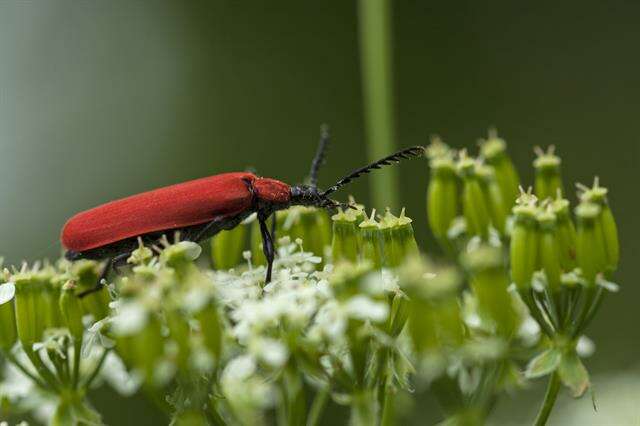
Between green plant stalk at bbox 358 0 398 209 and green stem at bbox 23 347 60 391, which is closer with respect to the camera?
green stem at bbox 23 347 60 391

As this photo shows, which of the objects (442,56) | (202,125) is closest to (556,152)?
(442,56)

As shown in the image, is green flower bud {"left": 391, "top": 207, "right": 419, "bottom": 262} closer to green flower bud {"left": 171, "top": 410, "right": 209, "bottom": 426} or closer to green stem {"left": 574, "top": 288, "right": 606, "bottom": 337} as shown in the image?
green stem {"left": 574, "top": 288, "right": 606, "bottom": 337}

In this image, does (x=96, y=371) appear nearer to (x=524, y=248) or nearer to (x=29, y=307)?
(x=29, y=307)

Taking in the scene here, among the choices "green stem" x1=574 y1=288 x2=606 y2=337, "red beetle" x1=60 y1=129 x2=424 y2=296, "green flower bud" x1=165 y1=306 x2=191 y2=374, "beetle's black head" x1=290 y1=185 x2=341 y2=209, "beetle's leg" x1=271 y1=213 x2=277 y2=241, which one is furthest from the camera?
"beetle's black head" x1=290 y1=185 x2=341 y2=209

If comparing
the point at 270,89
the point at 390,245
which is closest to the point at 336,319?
the point at 390,245

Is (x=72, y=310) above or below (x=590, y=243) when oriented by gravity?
below

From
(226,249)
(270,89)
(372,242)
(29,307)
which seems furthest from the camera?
(270,89)

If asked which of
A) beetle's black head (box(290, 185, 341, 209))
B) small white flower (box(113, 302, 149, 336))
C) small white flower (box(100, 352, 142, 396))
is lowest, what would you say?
small white flower (box(100, 352, 142, 396))

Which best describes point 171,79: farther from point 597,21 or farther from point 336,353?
point 336,353

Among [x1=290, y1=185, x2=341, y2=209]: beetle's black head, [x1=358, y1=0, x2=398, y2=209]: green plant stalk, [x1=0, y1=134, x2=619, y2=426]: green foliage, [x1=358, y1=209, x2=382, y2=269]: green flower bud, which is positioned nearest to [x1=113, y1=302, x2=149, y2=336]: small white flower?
[x1=0, y1=134, x2=619, y2=426]: green foliage
